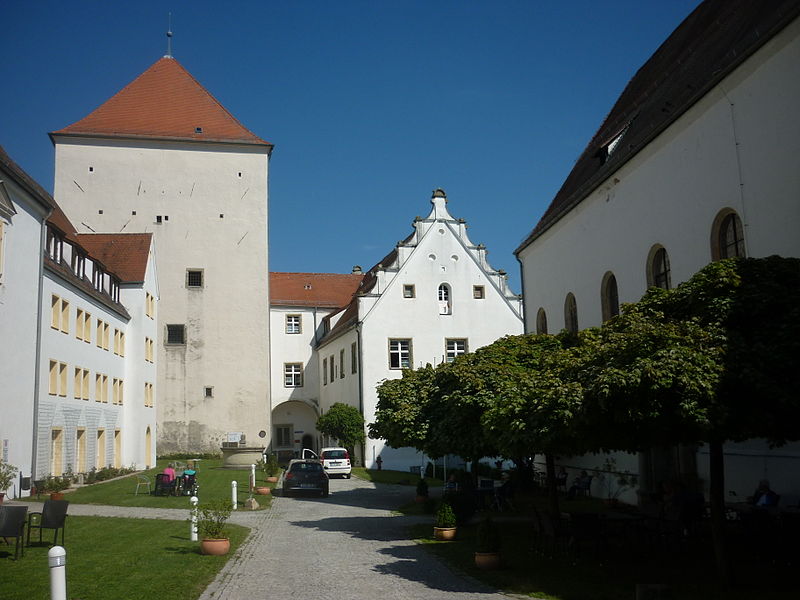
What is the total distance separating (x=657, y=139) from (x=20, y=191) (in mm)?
18221

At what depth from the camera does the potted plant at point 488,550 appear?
537 inches

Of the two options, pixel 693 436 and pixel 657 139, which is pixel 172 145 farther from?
pixel 693 436

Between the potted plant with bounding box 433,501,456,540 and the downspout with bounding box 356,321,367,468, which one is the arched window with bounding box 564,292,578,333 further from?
the downspout with bounding box 356,321,367,468

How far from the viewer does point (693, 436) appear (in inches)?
436

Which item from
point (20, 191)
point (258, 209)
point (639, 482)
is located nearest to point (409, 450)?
point (258, 209)

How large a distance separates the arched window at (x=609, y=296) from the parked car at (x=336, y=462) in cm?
1870

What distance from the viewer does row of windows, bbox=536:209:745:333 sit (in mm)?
16672

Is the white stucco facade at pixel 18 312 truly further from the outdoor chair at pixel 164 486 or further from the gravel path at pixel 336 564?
the gravel path at pixel 336 564

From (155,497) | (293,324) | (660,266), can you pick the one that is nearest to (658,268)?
(660,266)

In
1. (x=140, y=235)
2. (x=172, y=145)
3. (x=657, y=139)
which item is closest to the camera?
(x=657, y=139)

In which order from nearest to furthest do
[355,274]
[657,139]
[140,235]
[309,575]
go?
1. [309,575]
2. [657,139]
3. [140,235]
4. [355,274]

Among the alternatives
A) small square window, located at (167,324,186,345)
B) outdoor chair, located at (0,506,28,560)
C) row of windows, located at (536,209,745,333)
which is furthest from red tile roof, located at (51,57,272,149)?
outdoor chair, located at (0,506,28,560)

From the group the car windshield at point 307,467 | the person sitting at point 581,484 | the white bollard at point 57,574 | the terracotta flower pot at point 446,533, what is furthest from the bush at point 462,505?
the white bollard at point 57,574

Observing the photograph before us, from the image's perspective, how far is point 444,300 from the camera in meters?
46.5
